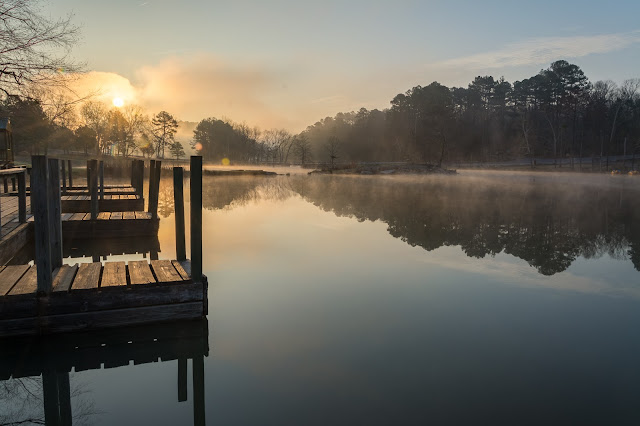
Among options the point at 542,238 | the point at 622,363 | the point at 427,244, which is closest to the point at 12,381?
the point at 622,363

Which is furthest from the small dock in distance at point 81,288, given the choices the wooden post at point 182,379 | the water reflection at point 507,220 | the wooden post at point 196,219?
the water reflection at point 507,220

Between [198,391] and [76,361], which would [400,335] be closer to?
[198,391]

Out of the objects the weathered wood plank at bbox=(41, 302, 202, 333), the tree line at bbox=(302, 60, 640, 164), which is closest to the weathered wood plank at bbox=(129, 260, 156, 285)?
the weathered wood plank at bbox=(41, 302, 202, 333)

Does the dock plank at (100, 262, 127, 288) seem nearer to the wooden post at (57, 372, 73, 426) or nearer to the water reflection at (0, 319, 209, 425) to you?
the water reflection at (0, 319, 209, 425)

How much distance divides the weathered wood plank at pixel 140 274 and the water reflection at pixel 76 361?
721 mm

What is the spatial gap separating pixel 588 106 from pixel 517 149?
533 inches

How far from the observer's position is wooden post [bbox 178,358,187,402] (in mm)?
5031

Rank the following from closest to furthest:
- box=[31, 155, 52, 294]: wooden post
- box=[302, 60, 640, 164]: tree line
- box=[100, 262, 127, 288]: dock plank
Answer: box=[31, 155, 52, 294]: wooden post, box=[100, 262, 127, 288]: dock plank, box=[302, 60, 640, 164]: tree line

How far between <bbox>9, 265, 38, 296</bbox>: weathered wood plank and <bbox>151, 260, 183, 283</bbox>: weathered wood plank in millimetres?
1660

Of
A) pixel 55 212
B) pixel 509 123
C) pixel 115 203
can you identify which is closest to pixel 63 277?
pixel 55 212

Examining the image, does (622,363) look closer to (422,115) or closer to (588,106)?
(422,115)

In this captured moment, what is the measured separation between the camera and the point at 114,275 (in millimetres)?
6797

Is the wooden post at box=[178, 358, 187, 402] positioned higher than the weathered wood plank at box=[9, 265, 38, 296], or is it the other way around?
the weathered wood plank at box=[9, 265, 38, 296]

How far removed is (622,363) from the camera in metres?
5.73
